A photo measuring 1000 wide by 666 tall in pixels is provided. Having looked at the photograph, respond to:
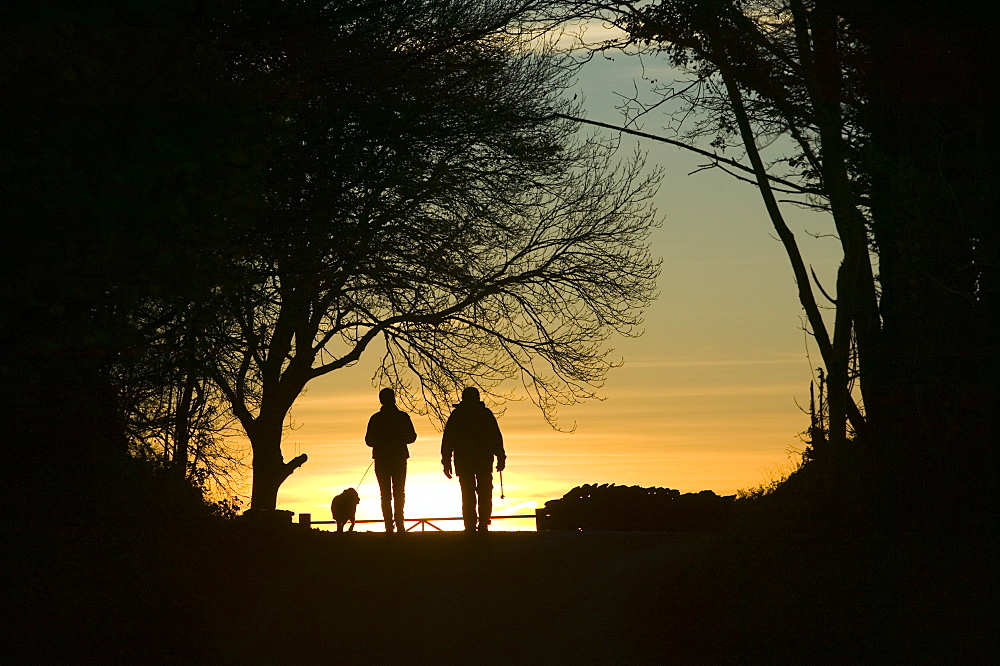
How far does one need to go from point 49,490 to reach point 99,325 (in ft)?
7.79

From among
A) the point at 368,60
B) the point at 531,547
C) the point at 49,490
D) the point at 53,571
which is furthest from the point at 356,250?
the point at 53,571

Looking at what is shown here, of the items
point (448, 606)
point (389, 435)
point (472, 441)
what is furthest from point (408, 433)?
point (448, 606)

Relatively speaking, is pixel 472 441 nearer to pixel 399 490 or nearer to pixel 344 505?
pixel 399 490

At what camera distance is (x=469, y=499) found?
15.2m

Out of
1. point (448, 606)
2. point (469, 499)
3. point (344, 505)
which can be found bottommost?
point (448, 606)

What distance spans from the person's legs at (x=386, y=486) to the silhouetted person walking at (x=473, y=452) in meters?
1.05

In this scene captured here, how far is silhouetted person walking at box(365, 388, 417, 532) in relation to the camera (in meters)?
15.8

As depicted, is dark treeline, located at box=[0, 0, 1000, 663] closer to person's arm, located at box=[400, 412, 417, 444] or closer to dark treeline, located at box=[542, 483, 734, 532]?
person's arm, located at box=[400, 412, 417, 444]

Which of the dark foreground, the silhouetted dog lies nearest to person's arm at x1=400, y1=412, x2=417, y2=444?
the dark foreground

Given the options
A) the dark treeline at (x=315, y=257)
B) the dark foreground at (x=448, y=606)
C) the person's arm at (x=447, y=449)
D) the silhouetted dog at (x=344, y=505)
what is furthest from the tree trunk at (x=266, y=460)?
the dark foreground at (x=448, y=606)

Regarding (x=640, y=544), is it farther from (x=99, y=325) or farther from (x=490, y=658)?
(x=99, y=325)

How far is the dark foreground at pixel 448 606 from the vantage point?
8.41 metres

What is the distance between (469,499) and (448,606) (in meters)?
5.42

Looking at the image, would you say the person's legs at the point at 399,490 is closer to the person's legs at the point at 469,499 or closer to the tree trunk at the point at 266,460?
the person's legs at the point at 469,499
